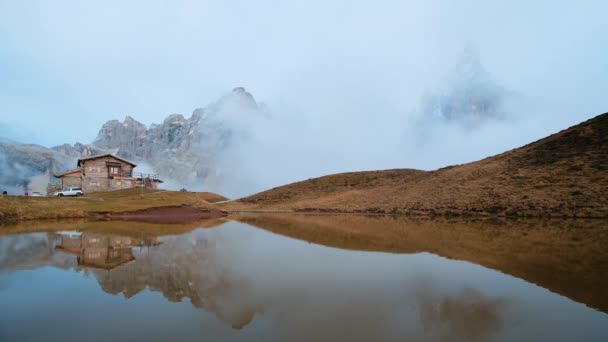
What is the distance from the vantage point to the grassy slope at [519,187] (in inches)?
1791

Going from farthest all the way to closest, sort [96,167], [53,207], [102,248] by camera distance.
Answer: [96,167], [53,207], [102,248]

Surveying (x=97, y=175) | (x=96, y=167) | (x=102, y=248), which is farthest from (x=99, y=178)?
(x=102, y=248)

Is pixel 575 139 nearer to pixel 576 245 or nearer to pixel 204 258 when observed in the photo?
pixel 576 245

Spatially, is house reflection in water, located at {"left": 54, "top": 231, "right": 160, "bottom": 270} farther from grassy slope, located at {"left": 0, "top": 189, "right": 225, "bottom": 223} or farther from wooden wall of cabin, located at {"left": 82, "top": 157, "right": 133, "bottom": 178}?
wooden wall of cabin, located at {"left": 82, "top": 157, "right": 133, "bottom": 178}

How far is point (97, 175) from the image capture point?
3174 inches

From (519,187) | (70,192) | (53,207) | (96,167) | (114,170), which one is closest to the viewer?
(53,207)

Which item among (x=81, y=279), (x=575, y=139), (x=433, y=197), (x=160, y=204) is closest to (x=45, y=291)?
(x=81, y=279)

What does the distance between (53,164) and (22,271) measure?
19380 centimetres

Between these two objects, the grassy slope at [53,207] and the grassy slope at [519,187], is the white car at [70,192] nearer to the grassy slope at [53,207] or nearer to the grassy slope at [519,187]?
the grassy slope at [53,207]

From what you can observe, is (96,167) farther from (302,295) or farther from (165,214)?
(302,295)

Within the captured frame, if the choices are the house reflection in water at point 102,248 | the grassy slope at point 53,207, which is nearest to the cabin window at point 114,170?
the grassy slope at point 53,207

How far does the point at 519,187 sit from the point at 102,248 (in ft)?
194

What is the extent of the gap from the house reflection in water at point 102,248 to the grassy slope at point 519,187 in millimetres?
47071

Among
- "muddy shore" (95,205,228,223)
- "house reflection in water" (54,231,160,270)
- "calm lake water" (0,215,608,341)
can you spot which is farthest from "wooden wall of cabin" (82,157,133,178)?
"calm lake water" (0,215,608,341)
